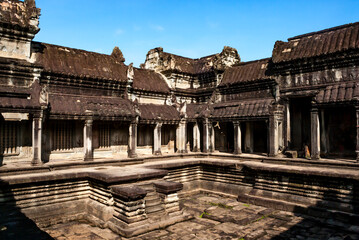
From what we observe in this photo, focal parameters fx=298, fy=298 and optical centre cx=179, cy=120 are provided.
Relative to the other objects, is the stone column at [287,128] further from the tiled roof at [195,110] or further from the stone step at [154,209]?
the stone step at [154,209]

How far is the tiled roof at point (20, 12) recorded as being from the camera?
41.1 feet

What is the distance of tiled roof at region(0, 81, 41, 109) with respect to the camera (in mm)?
11106

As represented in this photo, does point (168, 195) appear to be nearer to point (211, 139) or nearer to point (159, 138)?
point (159, 138)

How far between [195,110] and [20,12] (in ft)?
33.8

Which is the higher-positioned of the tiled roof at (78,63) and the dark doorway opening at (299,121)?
the tiled roof at (78,63)

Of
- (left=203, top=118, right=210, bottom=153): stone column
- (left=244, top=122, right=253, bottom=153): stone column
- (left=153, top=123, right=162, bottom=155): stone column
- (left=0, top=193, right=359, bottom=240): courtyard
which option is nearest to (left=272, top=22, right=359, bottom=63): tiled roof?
(left=244, top=122, right=253, bottom=153): stone column

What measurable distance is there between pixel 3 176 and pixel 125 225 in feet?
16.6

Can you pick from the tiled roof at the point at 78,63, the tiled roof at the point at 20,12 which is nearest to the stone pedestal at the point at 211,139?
the tiled roof at the point at 78,63

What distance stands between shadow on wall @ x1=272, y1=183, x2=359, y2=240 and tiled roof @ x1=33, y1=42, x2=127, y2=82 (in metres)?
10.7

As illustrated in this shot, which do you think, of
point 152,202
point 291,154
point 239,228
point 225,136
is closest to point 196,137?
point 225,136

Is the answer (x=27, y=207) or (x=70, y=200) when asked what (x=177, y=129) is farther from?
(x=27, y=207)

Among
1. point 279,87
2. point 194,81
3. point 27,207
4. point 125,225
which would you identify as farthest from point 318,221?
point 194,81

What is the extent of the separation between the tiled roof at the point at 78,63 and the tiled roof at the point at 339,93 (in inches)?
383

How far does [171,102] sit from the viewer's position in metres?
18.4
